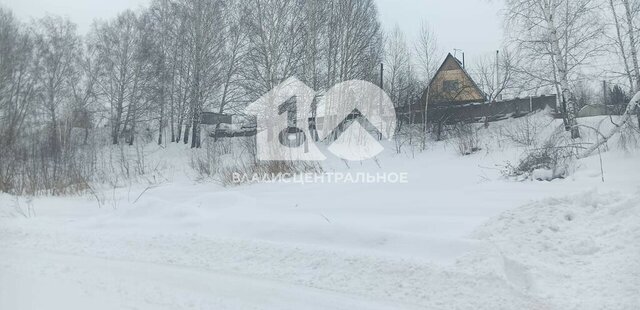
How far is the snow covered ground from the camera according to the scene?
3590mm

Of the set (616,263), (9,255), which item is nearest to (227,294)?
(9,255)

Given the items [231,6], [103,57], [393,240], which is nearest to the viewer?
[393,240]

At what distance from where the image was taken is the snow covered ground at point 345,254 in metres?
3.59

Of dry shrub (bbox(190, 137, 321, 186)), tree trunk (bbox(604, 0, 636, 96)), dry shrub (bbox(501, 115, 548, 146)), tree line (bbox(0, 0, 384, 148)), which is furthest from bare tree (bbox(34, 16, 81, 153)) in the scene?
tree trunk (bbox(604, 0, 636, 96))

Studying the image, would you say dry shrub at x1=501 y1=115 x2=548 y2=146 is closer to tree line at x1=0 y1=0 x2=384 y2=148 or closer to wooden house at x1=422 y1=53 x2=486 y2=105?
wooden house at x1=422 y1=53 x2=486 y2=105

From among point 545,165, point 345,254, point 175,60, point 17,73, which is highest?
point 175,60

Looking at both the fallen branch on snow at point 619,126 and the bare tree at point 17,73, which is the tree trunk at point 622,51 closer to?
the fallen branch on snow at point 619,126

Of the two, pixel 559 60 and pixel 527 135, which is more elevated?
pixel 559 60

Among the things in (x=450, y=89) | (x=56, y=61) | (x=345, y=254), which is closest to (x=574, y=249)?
(x=345, y=254)

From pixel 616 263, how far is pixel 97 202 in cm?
810

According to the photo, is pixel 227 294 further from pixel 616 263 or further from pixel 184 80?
pixel 184 80

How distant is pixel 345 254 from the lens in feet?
14.4

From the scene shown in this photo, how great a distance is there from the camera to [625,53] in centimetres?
1631

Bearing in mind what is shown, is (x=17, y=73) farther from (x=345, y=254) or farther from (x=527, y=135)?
(x=345, y=254)
